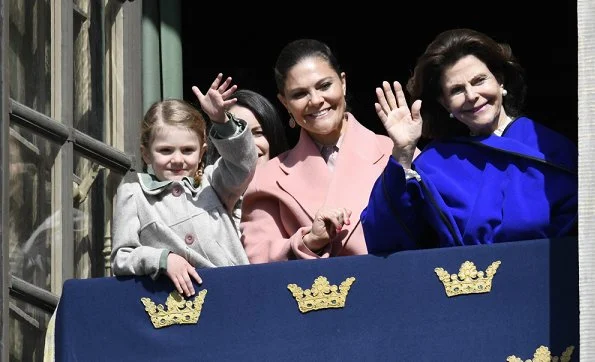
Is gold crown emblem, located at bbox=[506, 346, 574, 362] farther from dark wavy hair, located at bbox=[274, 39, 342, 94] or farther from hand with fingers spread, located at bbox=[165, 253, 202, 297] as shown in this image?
dark wavy hair, located at bbox=[274, 39, 342, 94]

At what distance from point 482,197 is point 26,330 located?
134 centimetres

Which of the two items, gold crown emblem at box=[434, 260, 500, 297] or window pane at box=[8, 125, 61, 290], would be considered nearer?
gold crown emblem at box=[434, 260, 500, 297]

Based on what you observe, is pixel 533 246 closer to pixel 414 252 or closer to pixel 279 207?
pixel 414 252

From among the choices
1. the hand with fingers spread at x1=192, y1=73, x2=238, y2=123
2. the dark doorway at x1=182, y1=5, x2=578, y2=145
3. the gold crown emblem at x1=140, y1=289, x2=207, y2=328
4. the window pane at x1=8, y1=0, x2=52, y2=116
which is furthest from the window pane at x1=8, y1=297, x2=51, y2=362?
the dark doorway at x1=182, y1=5, x2=578, y2=145

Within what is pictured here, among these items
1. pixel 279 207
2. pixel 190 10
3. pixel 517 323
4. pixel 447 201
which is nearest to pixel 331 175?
pixel 279 207

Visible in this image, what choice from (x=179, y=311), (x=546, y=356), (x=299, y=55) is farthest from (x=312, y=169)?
(x=546, y=356)

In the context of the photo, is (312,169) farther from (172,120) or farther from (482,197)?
(482,197)

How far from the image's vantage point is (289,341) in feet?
15.6

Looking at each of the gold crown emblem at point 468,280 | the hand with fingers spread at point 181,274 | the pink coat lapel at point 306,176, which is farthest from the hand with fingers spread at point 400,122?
the hand with fingers spread at point 181,274

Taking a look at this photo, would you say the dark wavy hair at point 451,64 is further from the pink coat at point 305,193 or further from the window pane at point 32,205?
the window pane at point 32,205

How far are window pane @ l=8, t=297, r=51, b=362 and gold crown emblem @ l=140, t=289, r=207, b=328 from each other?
0.46 meters

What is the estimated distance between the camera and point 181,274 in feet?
15.8

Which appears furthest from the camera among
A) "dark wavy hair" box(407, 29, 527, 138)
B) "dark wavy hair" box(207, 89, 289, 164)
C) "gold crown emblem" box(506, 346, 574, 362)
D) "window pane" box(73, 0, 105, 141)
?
"dark wavy hair" box(207, 89, 289, 164)

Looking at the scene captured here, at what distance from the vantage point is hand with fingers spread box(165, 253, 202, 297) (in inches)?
189
